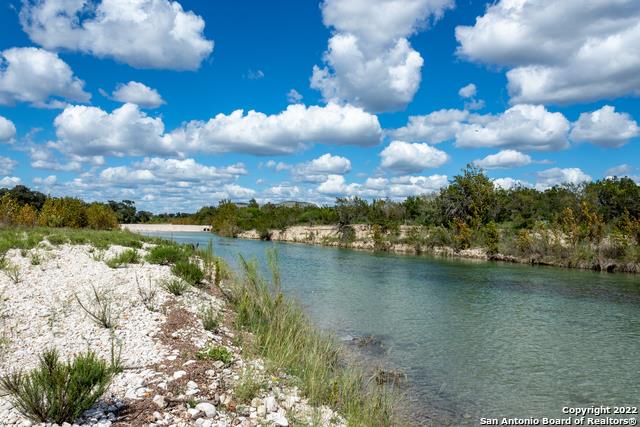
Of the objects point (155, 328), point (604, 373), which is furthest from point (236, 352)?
point (604, 373)

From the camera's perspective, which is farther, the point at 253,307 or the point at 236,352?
the point at 253,307

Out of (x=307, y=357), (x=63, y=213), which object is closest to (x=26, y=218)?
(x=63, y=213)

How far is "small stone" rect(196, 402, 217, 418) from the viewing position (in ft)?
21.4

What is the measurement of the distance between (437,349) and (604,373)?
4210mm

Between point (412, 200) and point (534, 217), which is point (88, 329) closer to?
point (534, 217)

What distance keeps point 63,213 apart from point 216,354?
38104 millimetres

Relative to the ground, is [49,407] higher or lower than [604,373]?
higher

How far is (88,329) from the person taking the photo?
966 cm

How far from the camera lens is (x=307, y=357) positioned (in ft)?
30.9

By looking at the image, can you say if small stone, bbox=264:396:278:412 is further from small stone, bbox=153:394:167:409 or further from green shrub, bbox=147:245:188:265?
green shrub, bbox=147:245:188:265

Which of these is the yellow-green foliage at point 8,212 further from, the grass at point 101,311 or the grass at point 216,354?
the grass at point 216,354

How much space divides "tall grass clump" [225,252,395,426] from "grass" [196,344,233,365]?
809mm

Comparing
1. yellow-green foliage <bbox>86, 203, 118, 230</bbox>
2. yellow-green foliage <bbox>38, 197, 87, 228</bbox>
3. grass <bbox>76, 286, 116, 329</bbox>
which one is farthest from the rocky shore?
yellow-green foliage <bbox>86, 203, 118, 230</bbox>

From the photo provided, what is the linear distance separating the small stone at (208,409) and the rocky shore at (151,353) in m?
0.01
